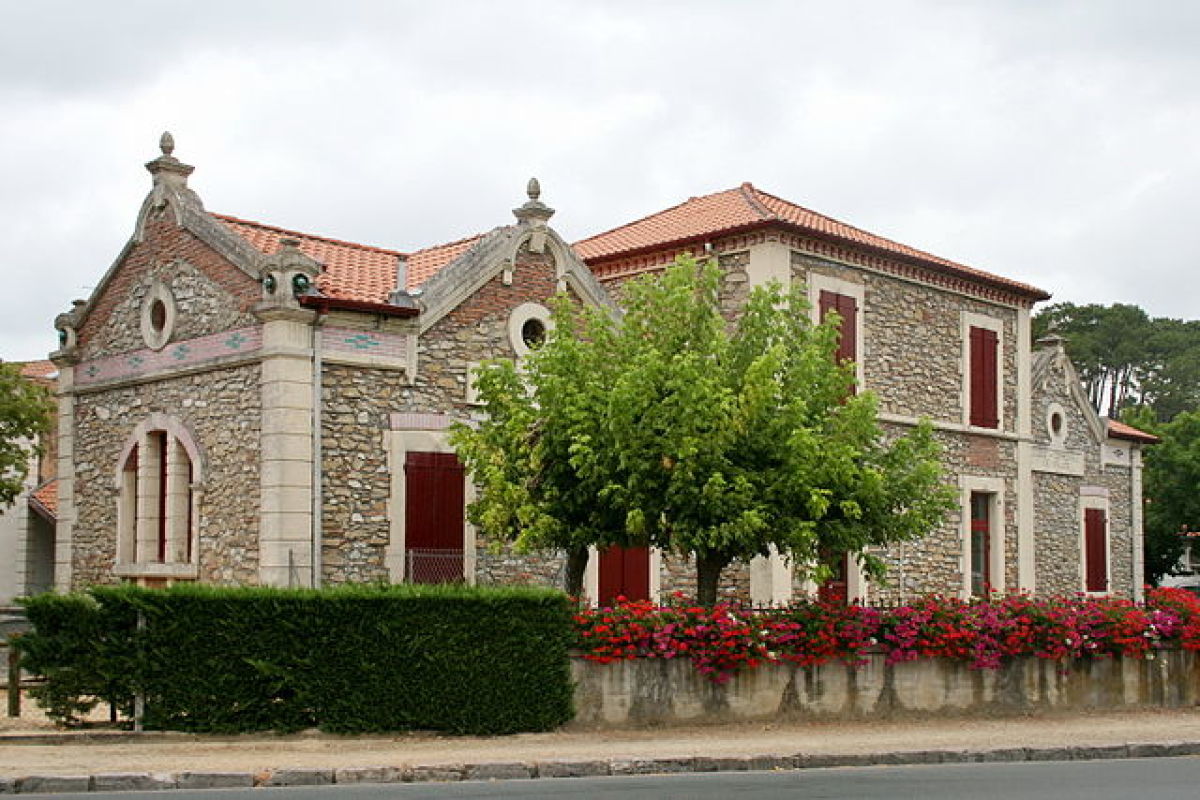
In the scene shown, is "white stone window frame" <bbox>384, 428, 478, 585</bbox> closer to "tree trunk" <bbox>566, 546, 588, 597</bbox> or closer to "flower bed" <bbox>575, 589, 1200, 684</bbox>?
"tree trunk" <bbox>566, 546, 588, 597</bbox>

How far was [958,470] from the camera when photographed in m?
26.3

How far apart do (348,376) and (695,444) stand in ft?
16.9

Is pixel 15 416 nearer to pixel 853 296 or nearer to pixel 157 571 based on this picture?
pixel 157 571

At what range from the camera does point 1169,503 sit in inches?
1564

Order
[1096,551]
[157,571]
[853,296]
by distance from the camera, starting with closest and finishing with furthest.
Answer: [157,571] → [853,296] → [1096,551]

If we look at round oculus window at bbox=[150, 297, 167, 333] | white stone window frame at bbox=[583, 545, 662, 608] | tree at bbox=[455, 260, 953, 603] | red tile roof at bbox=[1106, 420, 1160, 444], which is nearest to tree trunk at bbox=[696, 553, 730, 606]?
tree at bbox=[455, 260, 953, 603]

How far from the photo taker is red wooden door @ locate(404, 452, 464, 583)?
1900 cm

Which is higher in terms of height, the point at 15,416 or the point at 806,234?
the point at 806,234

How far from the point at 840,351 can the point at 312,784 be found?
14.0m

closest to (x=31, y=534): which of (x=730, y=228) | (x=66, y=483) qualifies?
(x=66, y=483)

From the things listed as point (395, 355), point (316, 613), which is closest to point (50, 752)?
point (316, 613)

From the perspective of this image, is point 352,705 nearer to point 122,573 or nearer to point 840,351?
point 122,573

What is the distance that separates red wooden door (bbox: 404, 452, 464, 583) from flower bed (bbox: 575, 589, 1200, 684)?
4.11m

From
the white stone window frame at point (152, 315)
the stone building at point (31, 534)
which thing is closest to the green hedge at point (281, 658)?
the white stone window frame at point (152, 315)
